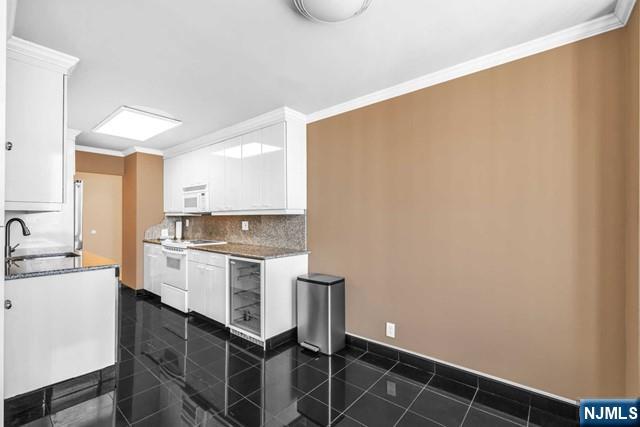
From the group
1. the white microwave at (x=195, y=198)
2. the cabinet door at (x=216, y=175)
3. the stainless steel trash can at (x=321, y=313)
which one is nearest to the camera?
the stainless steel trash can at (x=321, y=313)

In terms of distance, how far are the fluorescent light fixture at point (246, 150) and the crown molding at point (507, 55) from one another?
94 centimetres

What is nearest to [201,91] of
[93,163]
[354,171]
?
[354,171]

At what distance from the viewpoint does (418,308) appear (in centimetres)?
257

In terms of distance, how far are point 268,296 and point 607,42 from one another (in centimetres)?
314

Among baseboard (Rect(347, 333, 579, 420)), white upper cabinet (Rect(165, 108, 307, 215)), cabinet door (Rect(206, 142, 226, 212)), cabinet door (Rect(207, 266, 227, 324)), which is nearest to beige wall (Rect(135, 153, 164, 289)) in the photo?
white upper cabinet (Rect(165, 108, 307, 215))

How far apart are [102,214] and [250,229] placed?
3.62 metres

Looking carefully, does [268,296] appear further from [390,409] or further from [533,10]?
[533,10]

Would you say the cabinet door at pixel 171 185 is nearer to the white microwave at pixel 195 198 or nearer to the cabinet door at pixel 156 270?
the white microwave at pixel 195 198

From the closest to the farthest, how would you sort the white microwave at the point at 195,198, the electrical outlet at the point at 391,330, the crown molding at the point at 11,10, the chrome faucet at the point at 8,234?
1. the crown molding at the point at 11,10
2. the chrome faucet at the point at 8,234
3. the electrical outlet at the point at 391,330
4. the white microwave at the point at 195,198

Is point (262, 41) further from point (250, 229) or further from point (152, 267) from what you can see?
point (152, 267)

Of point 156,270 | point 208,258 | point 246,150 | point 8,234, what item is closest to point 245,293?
point 208,258

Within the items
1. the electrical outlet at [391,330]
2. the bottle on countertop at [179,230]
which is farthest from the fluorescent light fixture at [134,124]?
the electrical outlet at [391,330]

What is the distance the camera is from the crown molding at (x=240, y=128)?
326cm

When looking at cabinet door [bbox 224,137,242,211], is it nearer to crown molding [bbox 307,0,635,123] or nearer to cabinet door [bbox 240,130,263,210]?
cabinet door [bbox 240,130,263,210]
